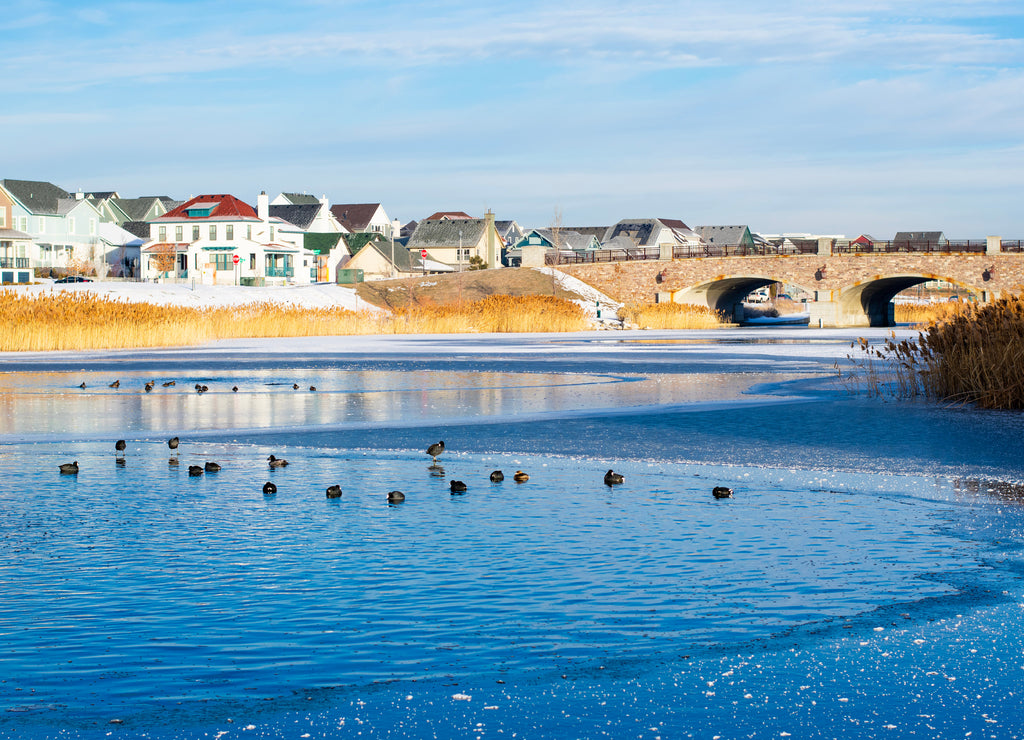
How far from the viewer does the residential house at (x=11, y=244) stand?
87.9 m

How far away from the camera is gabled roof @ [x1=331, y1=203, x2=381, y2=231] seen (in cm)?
13888

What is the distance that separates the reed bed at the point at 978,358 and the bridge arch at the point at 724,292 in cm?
6508

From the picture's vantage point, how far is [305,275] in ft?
332

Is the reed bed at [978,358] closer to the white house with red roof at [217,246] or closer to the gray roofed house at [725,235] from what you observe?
the white house with red roof at [217,246]

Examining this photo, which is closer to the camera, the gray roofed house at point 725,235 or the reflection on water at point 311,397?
the reflection on water at point 311,397

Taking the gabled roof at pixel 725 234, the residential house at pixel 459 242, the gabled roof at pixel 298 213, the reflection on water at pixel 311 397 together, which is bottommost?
the reflection on water at pixel 311 397

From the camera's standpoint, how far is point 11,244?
295 ft

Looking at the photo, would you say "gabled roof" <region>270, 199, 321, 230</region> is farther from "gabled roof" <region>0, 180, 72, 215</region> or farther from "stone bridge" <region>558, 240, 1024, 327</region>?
"stone bridge" <region>558, 240, 1024, 327</region>

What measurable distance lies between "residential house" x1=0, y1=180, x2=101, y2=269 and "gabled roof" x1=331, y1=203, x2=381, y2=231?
4138cm

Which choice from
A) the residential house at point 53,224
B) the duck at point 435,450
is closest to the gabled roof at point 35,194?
the residential house at point 53,224

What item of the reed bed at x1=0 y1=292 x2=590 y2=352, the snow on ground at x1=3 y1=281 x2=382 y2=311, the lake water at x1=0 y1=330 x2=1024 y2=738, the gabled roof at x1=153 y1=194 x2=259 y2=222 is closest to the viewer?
the lake water at x1=0 y1=330 x2=1024 y2=738

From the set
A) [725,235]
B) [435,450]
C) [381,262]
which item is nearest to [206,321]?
[435,450]

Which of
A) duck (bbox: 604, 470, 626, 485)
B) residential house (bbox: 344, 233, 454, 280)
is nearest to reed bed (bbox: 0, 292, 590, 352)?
duck (bbox: 604, 470, 626, 485)

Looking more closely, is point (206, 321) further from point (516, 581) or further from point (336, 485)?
point (516, 581)
